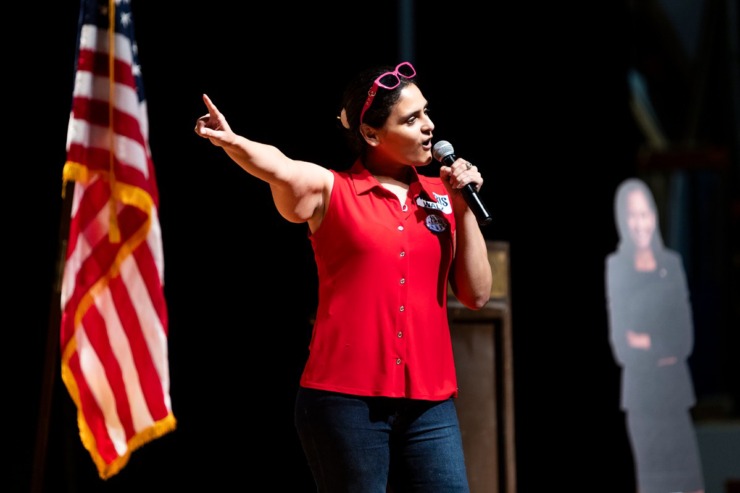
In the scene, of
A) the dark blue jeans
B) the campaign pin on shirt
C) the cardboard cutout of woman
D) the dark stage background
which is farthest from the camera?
the cardboard cutout of woman

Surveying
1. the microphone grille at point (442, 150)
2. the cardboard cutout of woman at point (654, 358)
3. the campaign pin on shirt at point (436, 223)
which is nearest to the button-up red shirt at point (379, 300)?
the campaign pin on shirt at point (436, 223)

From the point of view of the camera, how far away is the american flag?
2.81m

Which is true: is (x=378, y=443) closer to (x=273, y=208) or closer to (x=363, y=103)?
(x=363, y=103)

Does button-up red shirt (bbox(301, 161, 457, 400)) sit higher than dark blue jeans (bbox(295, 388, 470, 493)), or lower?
higher

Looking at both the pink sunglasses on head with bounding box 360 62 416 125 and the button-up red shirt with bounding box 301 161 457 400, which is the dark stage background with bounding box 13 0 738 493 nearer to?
the button-up red shirt with bounding box 301 161 457 400

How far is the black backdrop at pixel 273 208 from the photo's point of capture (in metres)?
3.10

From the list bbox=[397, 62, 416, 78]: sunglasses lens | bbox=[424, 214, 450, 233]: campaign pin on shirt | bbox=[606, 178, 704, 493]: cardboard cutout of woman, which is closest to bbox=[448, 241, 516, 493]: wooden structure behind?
bbox=[424, 214, 450, 233]: campaign pin on shirt

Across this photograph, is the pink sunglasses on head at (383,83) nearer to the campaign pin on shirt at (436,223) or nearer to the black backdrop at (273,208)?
the campaign pin on shirt at (436,223)

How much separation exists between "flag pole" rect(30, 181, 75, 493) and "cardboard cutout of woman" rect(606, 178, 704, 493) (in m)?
2.66

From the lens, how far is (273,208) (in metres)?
3.55

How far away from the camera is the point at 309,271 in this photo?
11.8 feet

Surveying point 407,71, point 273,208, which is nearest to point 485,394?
point 273,208

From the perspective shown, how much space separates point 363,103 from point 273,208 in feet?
4.44

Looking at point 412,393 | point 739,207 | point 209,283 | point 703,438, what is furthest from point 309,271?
point 739,207
